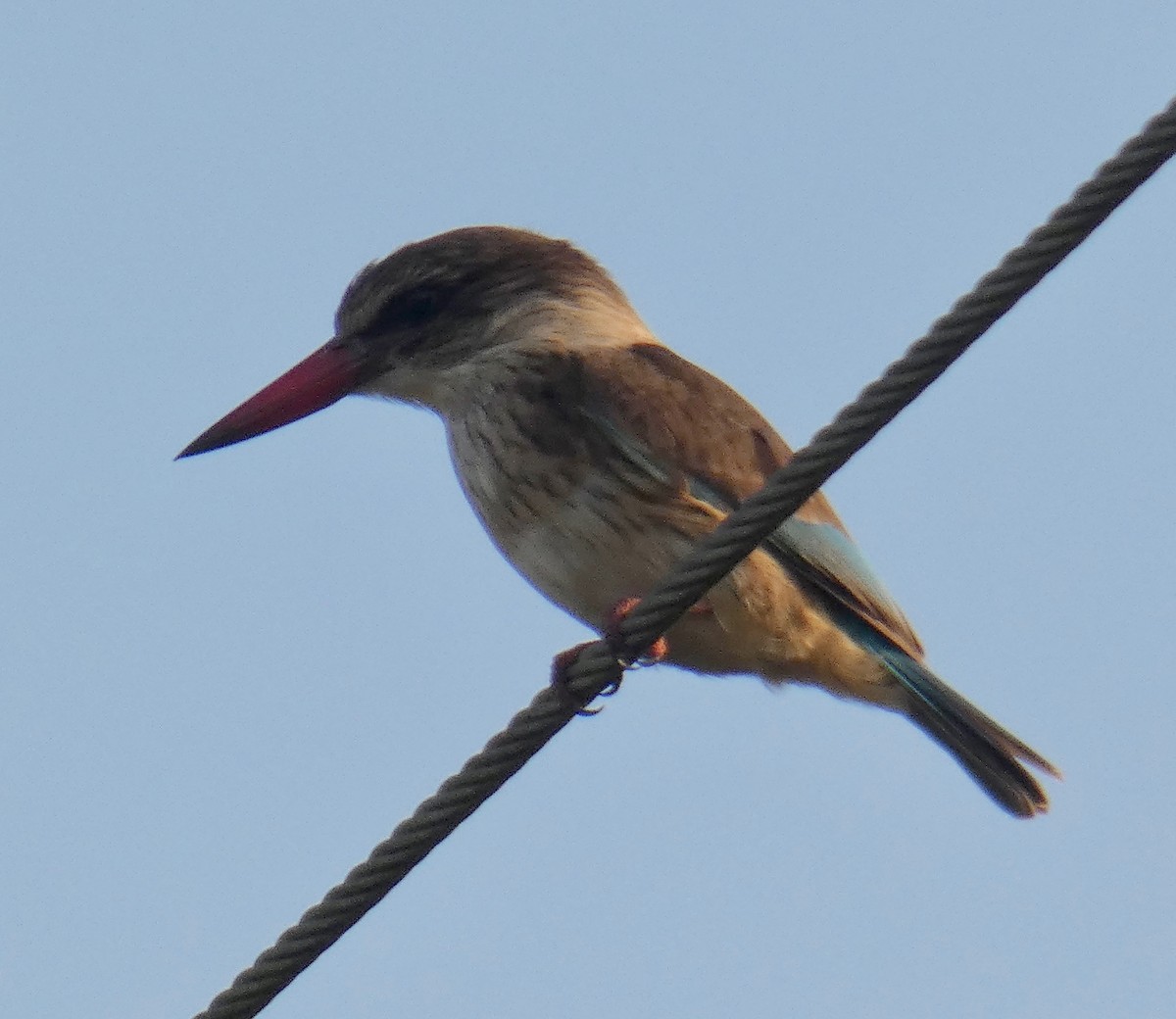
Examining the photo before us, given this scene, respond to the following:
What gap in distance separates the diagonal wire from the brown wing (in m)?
1.06

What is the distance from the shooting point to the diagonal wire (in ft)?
7.13

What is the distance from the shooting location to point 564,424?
3871mm

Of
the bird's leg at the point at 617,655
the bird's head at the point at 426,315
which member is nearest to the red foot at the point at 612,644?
the bird's leg at the point at 617,655

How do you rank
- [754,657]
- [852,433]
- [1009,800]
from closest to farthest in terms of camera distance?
A: [852,433]
[754,657]
[1009,800]

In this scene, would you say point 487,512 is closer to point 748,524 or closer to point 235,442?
point 235,442

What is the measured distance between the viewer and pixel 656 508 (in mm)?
3738

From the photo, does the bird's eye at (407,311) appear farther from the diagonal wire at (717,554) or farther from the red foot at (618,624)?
the diagonal wire at (717,554)

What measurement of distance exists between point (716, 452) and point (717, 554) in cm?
147

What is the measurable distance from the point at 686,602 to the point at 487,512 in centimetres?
137

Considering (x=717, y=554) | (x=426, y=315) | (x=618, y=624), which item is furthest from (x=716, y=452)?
(x=717, y=554)

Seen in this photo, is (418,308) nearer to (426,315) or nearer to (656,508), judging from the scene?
(426,315)

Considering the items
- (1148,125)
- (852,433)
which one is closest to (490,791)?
(852,433)

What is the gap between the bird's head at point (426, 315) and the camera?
4.52m

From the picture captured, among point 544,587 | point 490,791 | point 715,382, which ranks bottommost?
point 490,791
